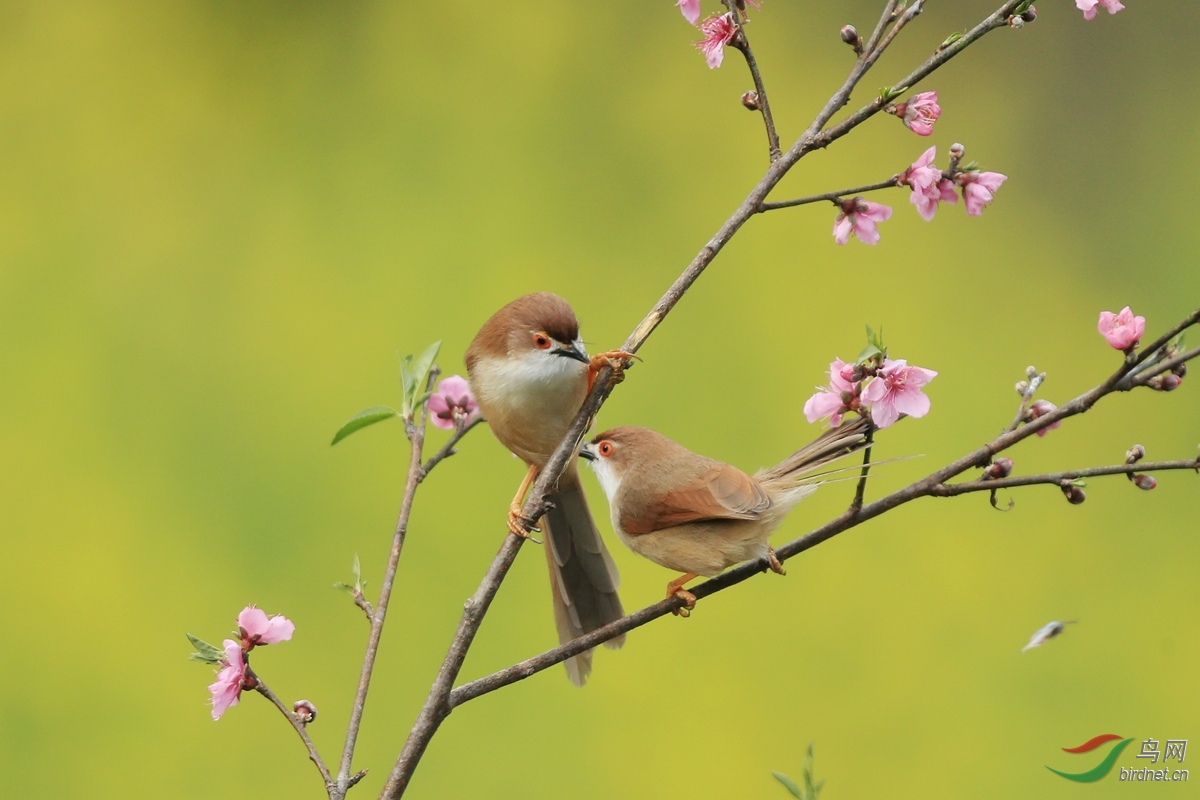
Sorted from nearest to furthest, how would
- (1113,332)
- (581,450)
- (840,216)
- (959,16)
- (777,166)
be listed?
(1113,332)
(777,166)
(840,216)
(581,450)
(959,16)

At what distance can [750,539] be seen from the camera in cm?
109

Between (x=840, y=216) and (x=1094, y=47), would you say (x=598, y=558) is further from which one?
(x=1094, y=47)

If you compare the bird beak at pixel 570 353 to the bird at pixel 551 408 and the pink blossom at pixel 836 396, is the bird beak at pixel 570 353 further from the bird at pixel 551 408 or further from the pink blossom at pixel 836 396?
the pink blossom at pixel 836 396

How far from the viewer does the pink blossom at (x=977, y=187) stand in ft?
3.08

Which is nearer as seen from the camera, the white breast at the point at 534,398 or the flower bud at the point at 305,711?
the flower bud at the point at 305,711

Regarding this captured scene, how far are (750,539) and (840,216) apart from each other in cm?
33

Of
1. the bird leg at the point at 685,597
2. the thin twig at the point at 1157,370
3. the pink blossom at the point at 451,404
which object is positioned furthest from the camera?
the pink blossom at the point at 451,404

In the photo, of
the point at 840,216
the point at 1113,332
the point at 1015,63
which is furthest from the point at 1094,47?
the point at 1113,332

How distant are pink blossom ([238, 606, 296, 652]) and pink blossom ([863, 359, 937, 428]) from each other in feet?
1.61

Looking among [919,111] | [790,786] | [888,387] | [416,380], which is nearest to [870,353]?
[888,387]

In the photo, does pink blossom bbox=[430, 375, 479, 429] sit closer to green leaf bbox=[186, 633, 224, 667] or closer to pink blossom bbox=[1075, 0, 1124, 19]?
green leaf bbox=[186, 633, 224, 667]

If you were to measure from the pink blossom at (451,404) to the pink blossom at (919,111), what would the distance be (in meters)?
0.57

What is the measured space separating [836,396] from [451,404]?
50 cm

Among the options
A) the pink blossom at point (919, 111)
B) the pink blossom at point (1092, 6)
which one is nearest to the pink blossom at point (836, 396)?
the pink blossom at point (919, 111)
